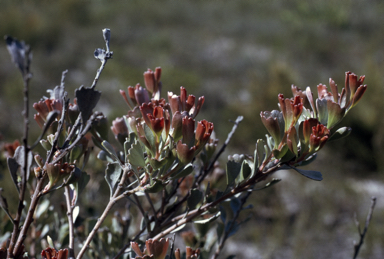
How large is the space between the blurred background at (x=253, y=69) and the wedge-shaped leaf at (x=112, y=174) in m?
0.37

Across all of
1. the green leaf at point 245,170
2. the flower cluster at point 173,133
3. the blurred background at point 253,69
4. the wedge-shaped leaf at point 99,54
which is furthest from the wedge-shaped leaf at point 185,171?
the blurred background at point 253,69

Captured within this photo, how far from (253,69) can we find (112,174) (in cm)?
836

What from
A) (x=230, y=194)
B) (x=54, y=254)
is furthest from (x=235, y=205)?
(x=54, y=254)

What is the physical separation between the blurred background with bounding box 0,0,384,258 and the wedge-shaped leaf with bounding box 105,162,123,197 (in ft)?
1.20

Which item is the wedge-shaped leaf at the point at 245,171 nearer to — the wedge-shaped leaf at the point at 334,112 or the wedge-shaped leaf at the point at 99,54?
the wedge-shaped leaf at the point at 334,112

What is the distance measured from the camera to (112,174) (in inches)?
24.6

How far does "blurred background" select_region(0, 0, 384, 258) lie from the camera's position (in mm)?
3738

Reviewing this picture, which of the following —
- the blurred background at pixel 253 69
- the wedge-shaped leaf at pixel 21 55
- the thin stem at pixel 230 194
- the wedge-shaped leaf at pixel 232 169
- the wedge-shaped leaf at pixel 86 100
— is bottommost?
the blurred background at pixel 253 69

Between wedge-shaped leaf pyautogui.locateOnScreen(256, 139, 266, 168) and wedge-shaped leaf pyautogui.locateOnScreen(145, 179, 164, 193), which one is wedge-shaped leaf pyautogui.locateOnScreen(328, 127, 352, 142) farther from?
wedge-shaped leaf pyautogui.locateOnScreen(145, 179, 164, 193)

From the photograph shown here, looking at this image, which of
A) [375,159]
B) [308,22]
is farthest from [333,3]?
[375,159]

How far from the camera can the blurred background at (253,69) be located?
147 inches

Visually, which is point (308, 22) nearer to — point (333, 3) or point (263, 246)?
point (333, 3)

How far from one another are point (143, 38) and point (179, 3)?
5.05m

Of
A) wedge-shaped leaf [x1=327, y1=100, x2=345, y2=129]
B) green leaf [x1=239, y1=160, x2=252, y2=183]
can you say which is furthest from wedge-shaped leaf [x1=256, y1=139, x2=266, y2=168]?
wedge-shaped leaf [x1=327, y1=100, x2=345, y2=129]
